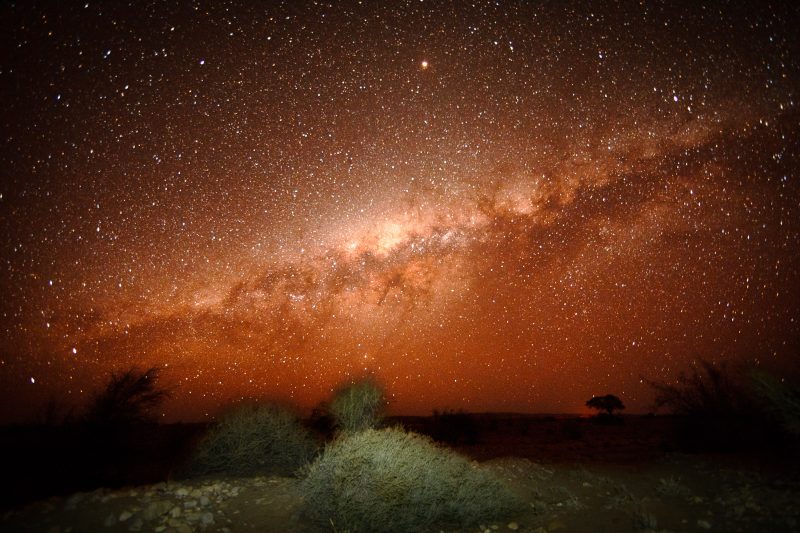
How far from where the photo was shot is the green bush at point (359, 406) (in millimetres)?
11508

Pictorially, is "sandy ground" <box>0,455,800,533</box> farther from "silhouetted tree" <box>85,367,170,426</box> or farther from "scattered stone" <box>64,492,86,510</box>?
"silhouetted tree" <box>85,367,170,426</box>

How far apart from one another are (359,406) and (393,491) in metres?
5.17

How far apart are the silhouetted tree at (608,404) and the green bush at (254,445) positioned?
120 feet

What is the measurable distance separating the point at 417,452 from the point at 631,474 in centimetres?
614

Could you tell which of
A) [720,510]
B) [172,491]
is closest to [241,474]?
[172,491]

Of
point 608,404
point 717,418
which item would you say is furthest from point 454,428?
point 608,404

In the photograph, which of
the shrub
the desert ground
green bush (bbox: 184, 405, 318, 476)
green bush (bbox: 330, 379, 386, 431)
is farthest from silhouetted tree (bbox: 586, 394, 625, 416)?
green bush (bbox: 184, 405, 318, 476)

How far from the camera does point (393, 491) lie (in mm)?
6527

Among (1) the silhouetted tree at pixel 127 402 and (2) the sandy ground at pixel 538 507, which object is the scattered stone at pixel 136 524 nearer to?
(2) the sandy ground at pixel 538 507

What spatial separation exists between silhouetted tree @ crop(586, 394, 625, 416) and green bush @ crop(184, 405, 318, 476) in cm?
3655

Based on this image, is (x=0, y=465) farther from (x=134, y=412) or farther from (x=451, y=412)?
(x=451, y=412)

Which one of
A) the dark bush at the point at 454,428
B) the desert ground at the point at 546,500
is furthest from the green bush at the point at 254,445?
the dark bush at the point at 454,428

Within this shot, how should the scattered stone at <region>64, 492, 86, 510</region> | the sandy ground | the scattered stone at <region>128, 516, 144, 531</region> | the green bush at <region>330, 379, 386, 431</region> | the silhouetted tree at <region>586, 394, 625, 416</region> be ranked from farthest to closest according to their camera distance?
the silhouetted tree at <region>586, 394, 625, 416</region>
the green bush at <region>330, 379, 386, 431</region>
the scattered stone at <region>64, 492, 86, 510</region>
the sandy ground
the scattered stone at <region>128, 516, 144, 531</region>

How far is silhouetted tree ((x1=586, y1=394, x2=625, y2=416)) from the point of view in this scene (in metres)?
39.4
